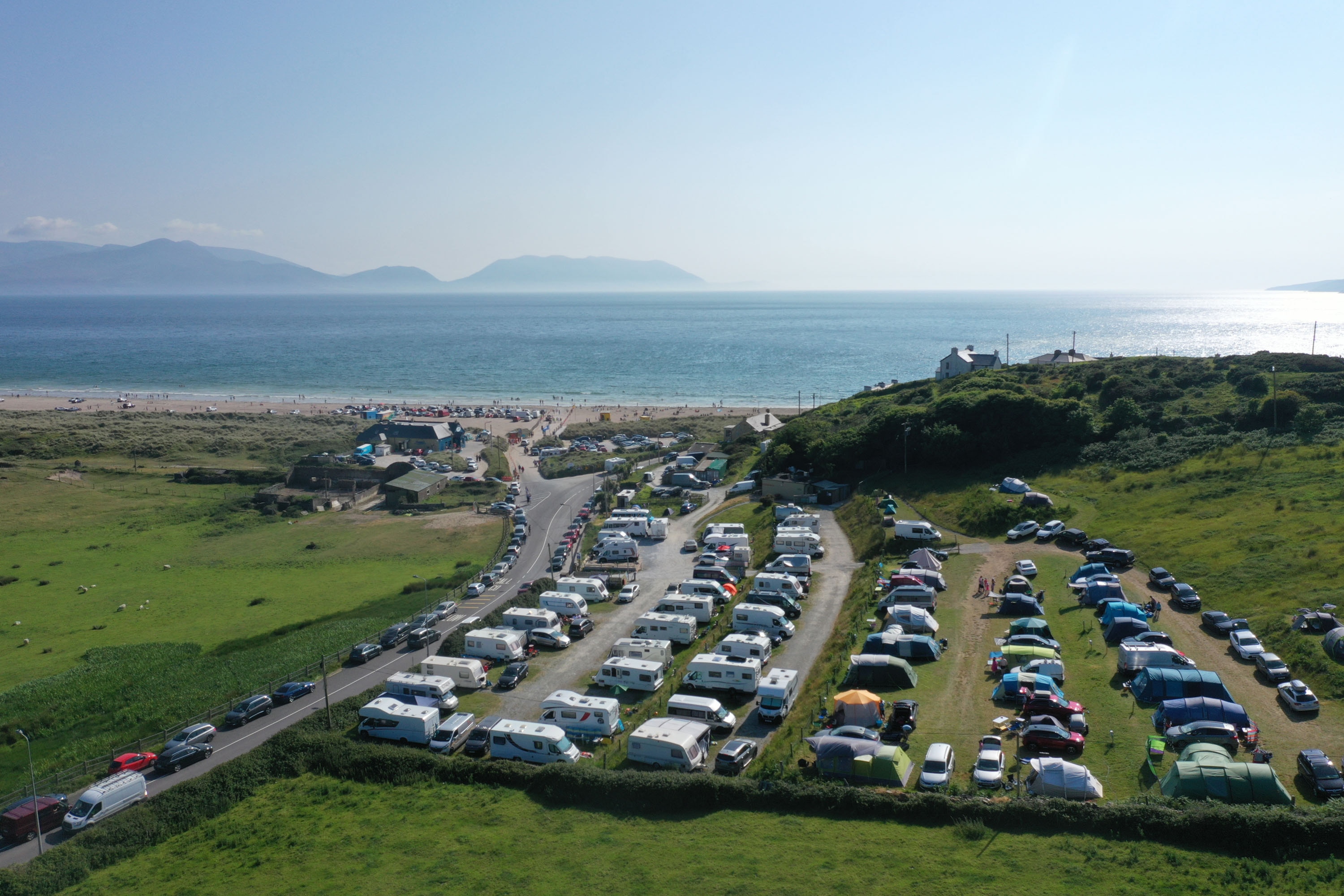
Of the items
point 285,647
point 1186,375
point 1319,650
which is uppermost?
point 1186,375

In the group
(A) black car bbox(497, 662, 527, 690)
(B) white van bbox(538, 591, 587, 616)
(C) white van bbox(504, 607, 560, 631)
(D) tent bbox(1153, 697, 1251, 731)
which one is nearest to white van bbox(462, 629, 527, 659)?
(A) black car bbox(497, 662, 527, 690)

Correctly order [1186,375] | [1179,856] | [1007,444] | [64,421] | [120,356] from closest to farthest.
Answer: [1179,856]
[1007,444]
[1186,375]
[64,421]
[120,356]

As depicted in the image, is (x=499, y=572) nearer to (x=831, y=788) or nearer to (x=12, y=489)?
Answer: (x=831, y=788)

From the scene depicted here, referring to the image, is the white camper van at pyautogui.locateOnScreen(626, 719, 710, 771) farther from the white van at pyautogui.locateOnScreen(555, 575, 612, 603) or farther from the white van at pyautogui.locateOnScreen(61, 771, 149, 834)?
the white van at pyautogui.locateOnScreen(61, 771, 149, 834)

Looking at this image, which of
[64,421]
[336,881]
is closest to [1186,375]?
[336,881]

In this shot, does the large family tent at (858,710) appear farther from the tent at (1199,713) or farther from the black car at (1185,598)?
the black car at (1185,598)

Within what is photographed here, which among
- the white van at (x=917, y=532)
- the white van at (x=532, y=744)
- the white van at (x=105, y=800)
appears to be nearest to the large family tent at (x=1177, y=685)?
the white van at (x=917, y=532)

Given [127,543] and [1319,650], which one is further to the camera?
[127,543]
